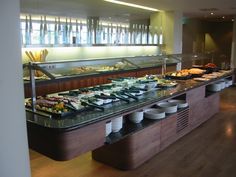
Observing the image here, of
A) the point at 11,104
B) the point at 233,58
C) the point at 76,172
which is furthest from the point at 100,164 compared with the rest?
the point at 233,58

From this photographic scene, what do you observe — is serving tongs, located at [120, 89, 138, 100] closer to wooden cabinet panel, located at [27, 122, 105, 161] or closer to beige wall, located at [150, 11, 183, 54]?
wooden cabinet panel, located at [27, 122, 105, 161]

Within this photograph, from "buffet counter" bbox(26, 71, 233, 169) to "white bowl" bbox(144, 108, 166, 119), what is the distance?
72 mm

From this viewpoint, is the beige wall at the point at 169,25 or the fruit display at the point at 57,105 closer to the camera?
the fruit display at the point at 57,105

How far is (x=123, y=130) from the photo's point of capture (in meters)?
A: 2.64

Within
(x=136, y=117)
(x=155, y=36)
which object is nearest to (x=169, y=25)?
(x=155, y=36)

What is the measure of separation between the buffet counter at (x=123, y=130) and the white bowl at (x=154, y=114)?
0.24 feet

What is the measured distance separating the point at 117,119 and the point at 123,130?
0.19 metres

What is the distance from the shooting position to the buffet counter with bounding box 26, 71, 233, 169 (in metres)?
2.00

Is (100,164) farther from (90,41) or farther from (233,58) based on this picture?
(233,58)

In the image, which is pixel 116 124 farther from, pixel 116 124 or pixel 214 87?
pixel 214 87

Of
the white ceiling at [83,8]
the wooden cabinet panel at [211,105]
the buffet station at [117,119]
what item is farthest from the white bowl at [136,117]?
the white ceiling at [83,8]

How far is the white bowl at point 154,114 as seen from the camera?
314cm

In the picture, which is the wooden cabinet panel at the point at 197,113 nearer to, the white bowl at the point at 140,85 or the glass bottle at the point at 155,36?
the white bowl at the point at 140,85

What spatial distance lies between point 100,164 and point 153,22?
560cm
